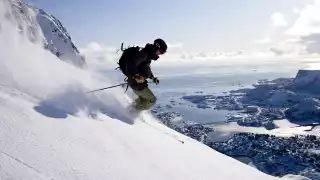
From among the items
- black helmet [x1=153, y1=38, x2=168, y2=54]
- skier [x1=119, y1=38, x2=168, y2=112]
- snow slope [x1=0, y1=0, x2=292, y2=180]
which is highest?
black helmet [x1=153, y1=38, x2=168, y2=54]

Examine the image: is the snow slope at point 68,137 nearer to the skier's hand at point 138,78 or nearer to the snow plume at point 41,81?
the snow plume at point 41,81

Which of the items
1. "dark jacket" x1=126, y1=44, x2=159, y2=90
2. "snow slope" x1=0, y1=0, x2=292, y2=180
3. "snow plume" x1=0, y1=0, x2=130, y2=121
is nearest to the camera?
"snow slope" x1=0, y1=0, x2=292, y2=180

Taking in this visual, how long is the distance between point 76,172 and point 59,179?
A: 0.38 m

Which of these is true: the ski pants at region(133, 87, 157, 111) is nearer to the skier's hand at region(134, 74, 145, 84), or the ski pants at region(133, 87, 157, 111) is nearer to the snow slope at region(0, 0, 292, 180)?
the snow slope at region(0, 0, 292, 180)

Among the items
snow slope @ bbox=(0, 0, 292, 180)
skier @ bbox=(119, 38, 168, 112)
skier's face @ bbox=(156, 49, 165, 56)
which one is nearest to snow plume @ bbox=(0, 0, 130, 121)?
snow slope @ bbox=(0, 0, 292, 180)

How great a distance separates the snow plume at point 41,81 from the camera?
21.0ft

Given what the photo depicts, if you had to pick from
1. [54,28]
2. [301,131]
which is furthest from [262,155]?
[54,28]

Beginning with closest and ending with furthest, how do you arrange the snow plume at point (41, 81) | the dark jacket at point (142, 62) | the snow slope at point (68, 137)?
the snow slope at point (68, 137) < the snow plume at point (41, 81) < the dark jacket at point (142, 62)

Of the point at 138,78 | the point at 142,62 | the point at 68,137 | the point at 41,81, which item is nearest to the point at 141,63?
the point at 142,62

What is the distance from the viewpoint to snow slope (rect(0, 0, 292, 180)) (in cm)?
411

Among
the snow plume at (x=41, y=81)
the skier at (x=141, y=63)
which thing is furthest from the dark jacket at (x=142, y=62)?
the snow plume at (x=41, y=81)

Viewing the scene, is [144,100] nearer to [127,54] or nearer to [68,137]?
[127,54]

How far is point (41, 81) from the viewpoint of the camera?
7062 millimetres

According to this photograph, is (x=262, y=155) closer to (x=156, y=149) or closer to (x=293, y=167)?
(x=293, y=167)
